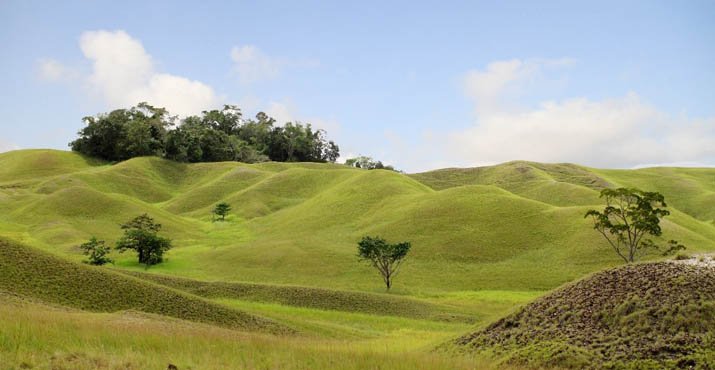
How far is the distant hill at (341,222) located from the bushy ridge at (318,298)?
441 inches

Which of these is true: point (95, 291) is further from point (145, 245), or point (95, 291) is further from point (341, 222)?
point (341, 222)

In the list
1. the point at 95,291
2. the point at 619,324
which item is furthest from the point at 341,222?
the point at 619,324

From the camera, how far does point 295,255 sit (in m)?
63.3

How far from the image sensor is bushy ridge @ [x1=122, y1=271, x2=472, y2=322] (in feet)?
124

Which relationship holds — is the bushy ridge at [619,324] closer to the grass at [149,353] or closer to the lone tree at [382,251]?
the grass at [149,353]

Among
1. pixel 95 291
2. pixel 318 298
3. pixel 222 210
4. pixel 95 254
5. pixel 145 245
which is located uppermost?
pixel 222 210

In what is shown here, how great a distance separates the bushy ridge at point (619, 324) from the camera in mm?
13570

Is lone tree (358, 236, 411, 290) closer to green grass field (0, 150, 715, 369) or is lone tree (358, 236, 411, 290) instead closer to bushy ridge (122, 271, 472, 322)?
green grass field (0, 150, 715, 369)

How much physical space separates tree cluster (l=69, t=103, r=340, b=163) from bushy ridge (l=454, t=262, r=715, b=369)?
5674 inches

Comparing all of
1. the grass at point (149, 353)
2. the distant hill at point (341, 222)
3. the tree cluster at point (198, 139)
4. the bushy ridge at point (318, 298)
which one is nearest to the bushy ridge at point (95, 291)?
the bushy ridge at point (318, 298)

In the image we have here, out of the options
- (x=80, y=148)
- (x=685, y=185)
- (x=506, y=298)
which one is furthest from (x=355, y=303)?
(x=80, y=148)

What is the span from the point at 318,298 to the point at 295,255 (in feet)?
79.3

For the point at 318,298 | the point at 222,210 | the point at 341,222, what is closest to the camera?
the point at 318,298

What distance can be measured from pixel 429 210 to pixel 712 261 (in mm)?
62172
